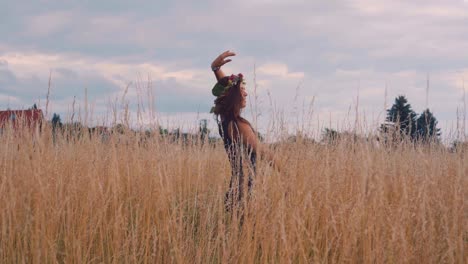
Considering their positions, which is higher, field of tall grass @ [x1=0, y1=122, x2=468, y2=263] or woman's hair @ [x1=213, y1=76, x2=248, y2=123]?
woman's hair @ [x1=213, y1=76, x2=248, y2=123]

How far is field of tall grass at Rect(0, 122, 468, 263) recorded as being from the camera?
2189 millimetres

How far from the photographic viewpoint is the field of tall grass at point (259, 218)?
7.18ft

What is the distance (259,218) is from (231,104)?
4.25ft

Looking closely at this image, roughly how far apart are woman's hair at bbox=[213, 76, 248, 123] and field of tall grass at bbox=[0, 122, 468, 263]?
0.49 meters

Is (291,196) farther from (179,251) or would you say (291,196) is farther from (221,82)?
(221,82)

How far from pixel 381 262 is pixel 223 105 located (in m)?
1.74

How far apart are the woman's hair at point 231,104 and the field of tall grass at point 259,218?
49cm

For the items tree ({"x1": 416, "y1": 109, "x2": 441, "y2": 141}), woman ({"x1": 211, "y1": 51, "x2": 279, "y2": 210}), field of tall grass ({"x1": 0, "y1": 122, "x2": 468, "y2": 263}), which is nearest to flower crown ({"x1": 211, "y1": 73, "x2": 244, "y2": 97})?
woman ({"x1": 211, "y1": 51, "x2": 279, "y2": 210})

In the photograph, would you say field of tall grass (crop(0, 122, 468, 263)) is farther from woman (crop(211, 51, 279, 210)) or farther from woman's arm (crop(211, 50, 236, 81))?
woman's arm (crop(211, 50, 236, 81))

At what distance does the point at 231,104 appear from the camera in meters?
3.50

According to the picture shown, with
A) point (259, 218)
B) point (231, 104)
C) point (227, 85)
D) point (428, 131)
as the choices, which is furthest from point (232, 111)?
point (428, 131)

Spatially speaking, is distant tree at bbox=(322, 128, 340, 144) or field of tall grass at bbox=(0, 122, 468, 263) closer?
field of tall grass at bbox=(0, 122, 468, 263)

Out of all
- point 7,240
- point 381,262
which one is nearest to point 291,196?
point 381,262

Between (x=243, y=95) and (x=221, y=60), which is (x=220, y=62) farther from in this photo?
(x=243, y=95)
